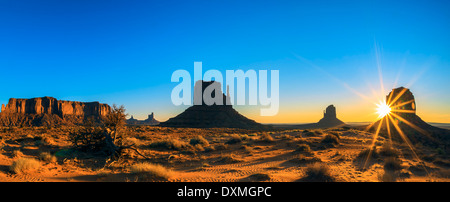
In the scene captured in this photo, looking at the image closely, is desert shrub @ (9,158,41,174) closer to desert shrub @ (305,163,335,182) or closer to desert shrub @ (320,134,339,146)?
desert shrub @ (305,163,335,182)

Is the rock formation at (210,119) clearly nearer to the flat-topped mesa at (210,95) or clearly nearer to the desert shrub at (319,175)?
the flat-topped mesa at (210,95)

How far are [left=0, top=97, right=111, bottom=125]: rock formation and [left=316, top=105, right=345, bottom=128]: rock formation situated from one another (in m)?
142

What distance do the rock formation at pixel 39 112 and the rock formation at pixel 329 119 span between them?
14166cm

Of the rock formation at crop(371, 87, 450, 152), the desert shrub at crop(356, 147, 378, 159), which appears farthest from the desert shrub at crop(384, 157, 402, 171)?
the rock formation at crop(371, 87, 450, 152)

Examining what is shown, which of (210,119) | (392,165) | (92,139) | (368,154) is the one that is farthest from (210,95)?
(392,165)

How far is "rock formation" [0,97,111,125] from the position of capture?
102562mm

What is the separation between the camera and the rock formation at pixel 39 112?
102562 mm

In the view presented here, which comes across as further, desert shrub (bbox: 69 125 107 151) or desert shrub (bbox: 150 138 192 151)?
desert shrub (bbox: 150 138 192 151)

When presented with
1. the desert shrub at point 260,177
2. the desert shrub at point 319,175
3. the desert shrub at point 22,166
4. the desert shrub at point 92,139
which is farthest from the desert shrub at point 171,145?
the desert shrub at point 319,175

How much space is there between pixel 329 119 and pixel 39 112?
181 meters

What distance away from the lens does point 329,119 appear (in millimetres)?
133875
